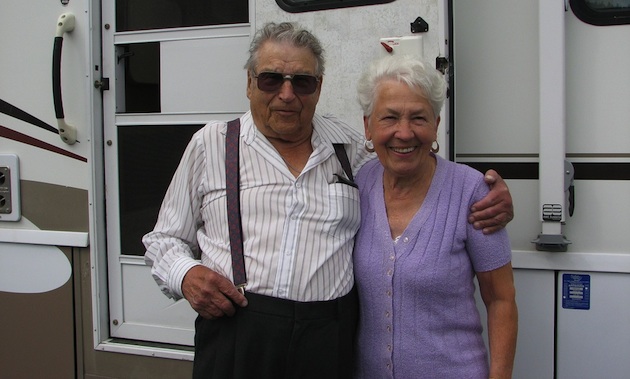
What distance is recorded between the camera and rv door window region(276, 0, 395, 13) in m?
2.09

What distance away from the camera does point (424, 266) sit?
1519 millimetres

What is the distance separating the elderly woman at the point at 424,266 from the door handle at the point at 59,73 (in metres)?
1.60

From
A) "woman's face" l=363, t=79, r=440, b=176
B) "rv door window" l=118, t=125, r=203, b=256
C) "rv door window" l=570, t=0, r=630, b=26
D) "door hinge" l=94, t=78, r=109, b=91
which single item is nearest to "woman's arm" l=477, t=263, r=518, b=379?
"woman's face" l=363, t=79, r=440, b=176

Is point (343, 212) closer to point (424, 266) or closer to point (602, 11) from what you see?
point (424, 266)

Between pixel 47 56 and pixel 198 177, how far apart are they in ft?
4.82

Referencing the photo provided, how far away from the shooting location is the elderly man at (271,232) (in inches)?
59.9

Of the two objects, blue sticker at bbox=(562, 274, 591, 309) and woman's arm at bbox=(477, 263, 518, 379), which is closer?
woman's arm at bbox=(477, 263, 518, 379)

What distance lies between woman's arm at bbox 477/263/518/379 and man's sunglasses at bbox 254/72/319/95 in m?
0.71

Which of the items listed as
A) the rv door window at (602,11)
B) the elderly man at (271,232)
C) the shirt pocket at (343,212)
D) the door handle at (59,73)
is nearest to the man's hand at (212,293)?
the elderly man at (271,232)

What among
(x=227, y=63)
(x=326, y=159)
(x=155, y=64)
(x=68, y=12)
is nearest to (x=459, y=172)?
(x=326, y=159)

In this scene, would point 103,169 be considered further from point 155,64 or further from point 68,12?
point 68,12

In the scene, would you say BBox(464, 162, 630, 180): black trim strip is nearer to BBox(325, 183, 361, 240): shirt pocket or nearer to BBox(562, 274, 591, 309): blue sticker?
BBox(562, 274, 591, 309): blue sticker

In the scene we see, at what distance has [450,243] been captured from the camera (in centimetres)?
153

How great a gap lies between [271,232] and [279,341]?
0.95ft
